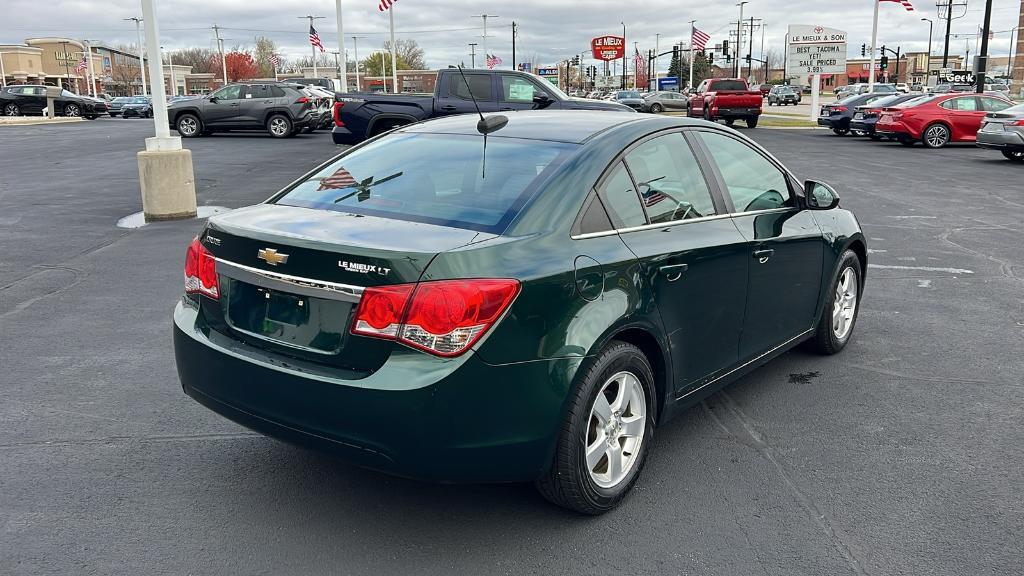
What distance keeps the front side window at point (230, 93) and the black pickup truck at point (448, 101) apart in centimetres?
1079

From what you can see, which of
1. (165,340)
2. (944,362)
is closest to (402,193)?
(165,340)

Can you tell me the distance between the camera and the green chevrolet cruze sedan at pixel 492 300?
306 centimetres

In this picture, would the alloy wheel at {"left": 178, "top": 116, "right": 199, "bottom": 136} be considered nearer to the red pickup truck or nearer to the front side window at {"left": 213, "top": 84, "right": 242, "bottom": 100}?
the front side window at {"left": 213, "top": 84, "right": 242, "bottom": 100}

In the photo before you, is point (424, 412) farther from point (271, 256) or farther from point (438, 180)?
point (438, 180)

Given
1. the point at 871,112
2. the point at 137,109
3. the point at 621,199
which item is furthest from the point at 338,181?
the point at 137,109

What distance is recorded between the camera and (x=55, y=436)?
434cm

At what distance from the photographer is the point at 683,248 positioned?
13.0 feet

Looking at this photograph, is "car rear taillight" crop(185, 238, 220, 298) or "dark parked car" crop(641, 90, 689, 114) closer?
"car rear taillight" crop(185, 238, 220, 298)

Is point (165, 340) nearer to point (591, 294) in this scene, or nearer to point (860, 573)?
point (591, 294)

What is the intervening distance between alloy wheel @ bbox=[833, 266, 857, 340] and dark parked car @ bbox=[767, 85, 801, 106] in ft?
253

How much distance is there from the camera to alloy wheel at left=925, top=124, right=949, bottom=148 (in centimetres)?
2572

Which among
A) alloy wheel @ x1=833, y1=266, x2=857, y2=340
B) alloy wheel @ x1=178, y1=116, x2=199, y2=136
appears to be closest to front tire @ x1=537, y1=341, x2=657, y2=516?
alloy wheel @ x1=833, y1=266, x2=857, y2=340

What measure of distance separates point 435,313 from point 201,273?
126 centimetres

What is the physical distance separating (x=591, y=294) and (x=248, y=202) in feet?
34.4
